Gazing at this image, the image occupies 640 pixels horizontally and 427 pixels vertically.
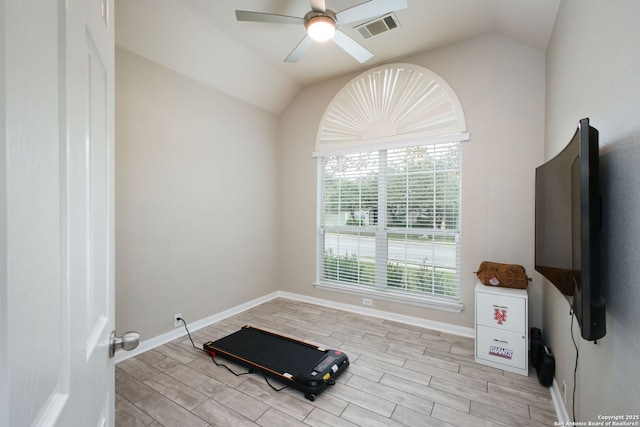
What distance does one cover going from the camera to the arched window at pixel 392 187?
10.4 ft

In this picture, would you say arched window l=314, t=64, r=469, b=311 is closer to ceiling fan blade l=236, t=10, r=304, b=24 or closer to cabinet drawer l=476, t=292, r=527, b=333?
cabinet drawer l=476, t=292, r=527, b=333

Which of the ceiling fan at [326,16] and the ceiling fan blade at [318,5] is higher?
Result: the ceiling fan blade at [318,5]

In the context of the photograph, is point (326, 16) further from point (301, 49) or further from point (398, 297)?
point (398, 297)

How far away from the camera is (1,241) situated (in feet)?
1.03

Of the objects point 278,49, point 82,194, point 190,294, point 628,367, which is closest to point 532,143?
point 628,367

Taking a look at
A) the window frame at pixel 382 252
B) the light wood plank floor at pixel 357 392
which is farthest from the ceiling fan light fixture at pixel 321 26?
the light wood plank floor at pixel 357 392

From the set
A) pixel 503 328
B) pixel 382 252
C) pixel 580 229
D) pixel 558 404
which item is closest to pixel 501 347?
pixel 503 328

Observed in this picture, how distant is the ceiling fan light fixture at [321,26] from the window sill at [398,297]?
9.39 ft

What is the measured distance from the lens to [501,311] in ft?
7.99

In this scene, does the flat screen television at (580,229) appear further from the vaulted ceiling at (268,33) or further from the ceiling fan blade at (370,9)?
the vaulted ceiling at (268,33)

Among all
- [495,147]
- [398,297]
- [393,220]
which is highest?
[495,147]

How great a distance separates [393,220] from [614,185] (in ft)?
8.11

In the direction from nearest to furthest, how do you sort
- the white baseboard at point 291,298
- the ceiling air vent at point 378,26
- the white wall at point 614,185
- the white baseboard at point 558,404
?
the white wall at point 614,185 → the white baseboard at point 558,404 → the ceiling air vent at point 378,26 → the white baseboard at point 291,298

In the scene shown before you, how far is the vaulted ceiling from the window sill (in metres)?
2.72
